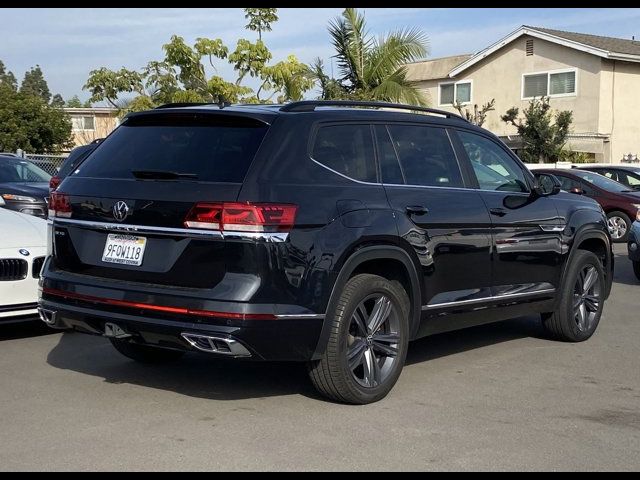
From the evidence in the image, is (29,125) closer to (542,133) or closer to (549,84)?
(549,84)

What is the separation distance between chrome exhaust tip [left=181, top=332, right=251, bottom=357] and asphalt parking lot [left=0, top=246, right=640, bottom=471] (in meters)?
0.47

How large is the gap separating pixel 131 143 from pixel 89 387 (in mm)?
1714

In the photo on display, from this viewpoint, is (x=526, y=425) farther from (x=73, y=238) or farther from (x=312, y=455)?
(x=73, y=238)

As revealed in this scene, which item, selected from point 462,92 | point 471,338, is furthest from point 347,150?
point 462,92

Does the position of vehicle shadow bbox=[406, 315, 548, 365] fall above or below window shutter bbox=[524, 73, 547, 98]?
below

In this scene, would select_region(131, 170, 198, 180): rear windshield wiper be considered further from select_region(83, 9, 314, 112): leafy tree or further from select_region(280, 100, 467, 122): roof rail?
select_region(83, 9, 314, 112): leafy tree

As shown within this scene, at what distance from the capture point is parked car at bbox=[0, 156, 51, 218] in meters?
13.0

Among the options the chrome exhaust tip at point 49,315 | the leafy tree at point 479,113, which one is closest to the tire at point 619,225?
the leafy tree at point 479,113

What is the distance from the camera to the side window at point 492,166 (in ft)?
23.0

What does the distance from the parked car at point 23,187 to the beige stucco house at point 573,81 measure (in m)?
21.3

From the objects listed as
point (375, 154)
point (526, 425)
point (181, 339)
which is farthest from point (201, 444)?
point (375, 154)

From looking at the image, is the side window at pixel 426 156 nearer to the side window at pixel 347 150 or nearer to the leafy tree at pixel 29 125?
the side window at pixel 347 150

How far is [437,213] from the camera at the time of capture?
20.6ft

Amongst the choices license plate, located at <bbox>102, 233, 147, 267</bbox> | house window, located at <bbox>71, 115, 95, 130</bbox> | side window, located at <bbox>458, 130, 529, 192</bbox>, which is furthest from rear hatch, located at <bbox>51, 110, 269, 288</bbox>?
house window, located at <bbox>71, 115, 95, 130</bbox>
